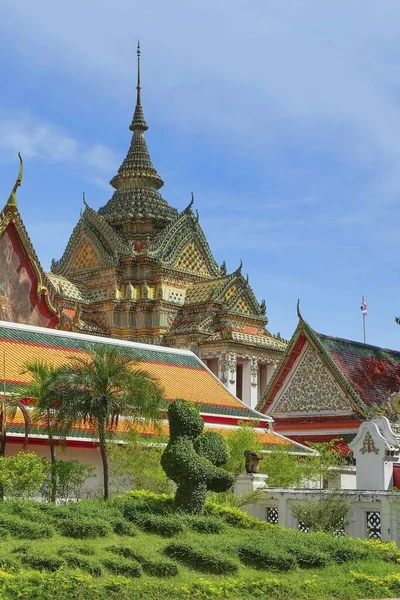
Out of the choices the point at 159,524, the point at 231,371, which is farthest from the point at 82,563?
the point at 231,371

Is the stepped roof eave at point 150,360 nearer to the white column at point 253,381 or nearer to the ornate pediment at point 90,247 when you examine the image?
the white column at point 253,381

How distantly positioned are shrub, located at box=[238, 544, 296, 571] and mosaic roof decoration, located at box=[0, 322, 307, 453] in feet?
28.0

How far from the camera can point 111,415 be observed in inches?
755

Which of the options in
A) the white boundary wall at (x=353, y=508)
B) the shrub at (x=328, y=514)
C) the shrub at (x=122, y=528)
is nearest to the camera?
the shrub at (x=122, y=528)

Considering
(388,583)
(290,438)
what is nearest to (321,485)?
(290,438)

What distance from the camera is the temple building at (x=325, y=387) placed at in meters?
29.9

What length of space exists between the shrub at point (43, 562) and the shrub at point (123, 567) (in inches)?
27.7

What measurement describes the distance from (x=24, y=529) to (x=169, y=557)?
6.92 ft

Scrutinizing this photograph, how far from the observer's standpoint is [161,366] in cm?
2852

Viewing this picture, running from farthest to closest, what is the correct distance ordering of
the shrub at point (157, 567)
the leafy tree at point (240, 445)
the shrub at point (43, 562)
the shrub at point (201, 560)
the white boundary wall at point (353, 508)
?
the leafy tree at point (240, 445) < the white boundary wall at point (353, 508) < the shrub at point (201, 560) < the shrub at point (157, 567) < the shrub at point (43, 562)

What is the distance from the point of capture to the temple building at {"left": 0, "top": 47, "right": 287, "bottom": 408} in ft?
151

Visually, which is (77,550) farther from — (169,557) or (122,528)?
(122,528)

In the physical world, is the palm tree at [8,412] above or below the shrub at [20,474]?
above

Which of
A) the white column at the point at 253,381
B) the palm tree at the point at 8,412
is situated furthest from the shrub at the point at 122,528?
the white column at the point at 253,381
